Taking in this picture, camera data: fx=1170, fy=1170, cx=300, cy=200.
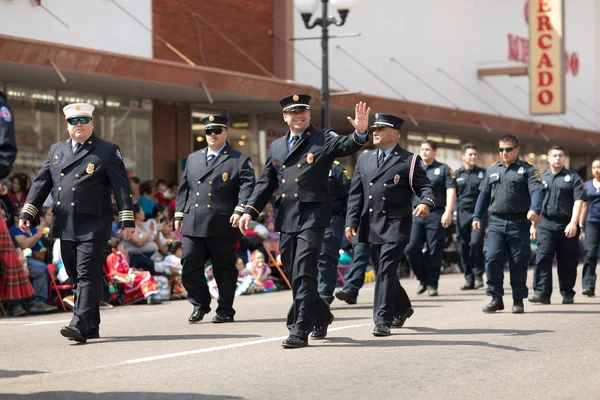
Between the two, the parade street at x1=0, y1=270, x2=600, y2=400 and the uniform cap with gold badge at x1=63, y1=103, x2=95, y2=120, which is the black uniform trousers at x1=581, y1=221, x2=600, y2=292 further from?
the uniform cap with gold badge at x1=63, y1=103, x2=95, y2=120

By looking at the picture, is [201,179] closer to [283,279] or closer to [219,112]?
[283,279]

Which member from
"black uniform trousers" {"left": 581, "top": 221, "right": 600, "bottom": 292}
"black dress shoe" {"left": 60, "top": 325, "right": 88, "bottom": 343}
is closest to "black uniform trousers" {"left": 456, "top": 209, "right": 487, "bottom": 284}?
"black uniform trousers" {"left": 581, "top": 221, "right": 600, "bottom": 292}

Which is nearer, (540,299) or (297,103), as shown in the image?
(297,103)

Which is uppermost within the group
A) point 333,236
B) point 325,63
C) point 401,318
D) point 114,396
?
point 325,63

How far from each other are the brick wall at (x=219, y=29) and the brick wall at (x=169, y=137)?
105 cm

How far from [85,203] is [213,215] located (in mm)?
1830

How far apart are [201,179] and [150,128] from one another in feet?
38.1

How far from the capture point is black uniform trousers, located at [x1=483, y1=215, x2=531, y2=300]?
12531 mm

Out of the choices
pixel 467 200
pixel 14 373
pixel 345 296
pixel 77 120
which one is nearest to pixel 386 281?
pixel 77 120

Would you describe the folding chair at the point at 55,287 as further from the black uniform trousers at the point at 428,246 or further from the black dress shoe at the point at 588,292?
the black dress shoe at the point at 588,292

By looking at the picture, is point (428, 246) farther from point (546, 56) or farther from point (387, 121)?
point (546, 56)

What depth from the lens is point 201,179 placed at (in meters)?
11.8

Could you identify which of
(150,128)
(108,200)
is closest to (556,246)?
(108,200)

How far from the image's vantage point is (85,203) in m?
10.2
